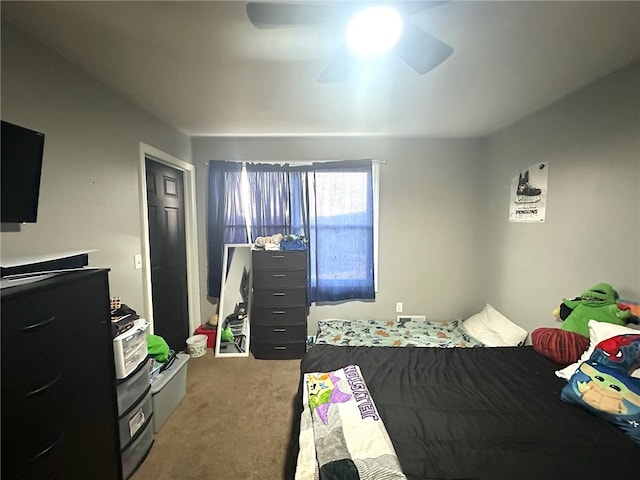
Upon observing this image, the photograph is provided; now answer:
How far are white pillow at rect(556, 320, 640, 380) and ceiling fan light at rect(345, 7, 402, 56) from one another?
1.98m

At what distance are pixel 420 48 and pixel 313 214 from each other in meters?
2.05

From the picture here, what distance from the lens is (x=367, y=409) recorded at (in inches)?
51.1

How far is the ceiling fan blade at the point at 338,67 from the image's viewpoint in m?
1.45

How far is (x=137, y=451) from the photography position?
1.67 m

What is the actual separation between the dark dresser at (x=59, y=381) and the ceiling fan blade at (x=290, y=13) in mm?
1307

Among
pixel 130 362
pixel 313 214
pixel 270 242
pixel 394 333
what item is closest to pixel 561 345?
pixel 394 333

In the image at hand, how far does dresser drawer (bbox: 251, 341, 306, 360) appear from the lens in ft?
9.62

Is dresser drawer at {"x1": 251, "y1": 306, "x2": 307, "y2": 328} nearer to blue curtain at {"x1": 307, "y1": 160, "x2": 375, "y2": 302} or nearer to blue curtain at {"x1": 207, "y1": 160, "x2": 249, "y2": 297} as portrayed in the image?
blue curtain at {"x1": 307, "y1": 160, "x2": 375, "y2": 302}

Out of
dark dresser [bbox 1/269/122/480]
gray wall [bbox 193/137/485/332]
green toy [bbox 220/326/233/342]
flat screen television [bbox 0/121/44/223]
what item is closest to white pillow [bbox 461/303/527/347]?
gray wall [bbox 193/137/485/332]

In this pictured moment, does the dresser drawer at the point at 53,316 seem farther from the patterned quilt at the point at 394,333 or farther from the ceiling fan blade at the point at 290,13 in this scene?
the patterned quilt at the point at 394,333

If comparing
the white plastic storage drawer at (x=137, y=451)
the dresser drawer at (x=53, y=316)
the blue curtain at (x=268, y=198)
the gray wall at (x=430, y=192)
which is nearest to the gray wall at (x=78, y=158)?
the gray wall at (x=430, y=192)

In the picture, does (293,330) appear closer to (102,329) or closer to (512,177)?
(102,329)

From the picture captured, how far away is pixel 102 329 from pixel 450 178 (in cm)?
348

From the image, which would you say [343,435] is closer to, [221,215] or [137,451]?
[137,451]
